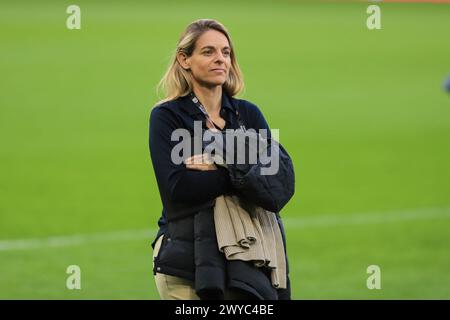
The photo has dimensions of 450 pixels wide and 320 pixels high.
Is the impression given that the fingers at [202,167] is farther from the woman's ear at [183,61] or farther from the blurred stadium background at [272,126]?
the blurred stadium background at [272,126]

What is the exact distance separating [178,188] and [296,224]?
21.7 feet

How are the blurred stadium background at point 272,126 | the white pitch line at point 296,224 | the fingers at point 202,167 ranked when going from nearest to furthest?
the fingers at point 202,167 → the blurred stadium background at point 272,126 → the white pitch line at point 296,224

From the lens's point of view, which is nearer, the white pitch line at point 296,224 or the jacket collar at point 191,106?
the jacket collar at point 191,106

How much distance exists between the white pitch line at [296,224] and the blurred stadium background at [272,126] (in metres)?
0.02

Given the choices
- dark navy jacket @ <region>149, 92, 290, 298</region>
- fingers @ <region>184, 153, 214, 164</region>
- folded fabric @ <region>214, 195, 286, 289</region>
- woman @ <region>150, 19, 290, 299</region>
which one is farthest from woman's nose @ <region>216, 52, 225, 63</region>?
folded fabric @ <region>214, 195, 286, 289</region>

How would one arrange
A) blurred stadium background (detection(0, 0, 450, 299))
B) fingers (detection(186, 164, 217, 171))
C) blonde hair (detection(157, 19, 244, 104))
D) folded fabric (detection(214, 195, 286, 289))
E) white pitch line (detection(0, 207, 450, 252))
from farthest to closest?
1. white pitch line (detection(0, 207, 450, 252))
2. blurred stadium background (detection(0, 0, 450, 299))
3. blonde hair (detection(157, 19, 244, 104))
4. fingers (detection(186, 164, 217, 171))
5. folded fabric (detection(214, 195, 286, 289))

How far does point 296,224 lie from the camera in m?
10.8


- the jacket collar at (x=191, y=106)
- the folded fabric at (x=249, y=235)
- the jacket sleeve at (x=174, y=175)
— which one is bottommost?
the folded fabric at (x=249, y=235)

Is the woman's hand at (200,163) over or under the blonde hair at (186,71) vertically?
under

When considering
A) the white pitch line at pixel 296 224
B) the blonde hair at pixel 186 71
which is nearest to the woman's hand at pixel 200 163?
the blonde hair at pixel 186 71

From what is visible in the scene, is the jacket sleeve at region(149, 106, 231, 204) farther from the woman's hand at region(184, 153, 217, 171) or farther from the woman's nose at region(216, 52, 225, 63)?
the woman's nose at region(216, 52, 225, 63)

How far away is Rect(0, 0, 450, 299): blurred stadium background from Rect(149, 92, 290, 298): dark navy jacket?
105 centimetres

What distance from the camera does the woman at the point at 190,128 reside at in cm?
427

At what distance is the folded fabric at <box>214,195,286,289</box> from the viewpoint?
4.23 meters
